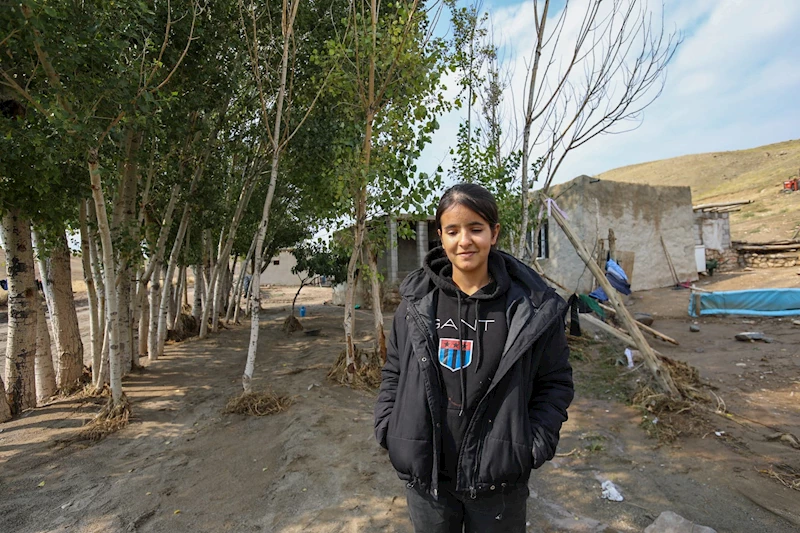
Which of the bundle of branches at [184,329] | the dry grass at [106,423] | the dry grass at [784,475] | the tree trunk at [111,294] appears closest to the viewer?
the dry grass at [784,475]

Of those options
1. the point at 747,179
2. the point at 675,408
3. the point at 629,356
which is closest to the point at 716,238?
the point at 629,356

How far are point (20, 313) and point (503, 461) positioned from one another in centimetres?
608

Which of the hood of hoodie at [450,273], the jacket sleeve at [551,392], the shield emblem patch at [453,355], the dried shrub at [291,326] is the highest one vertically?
the hood of hoodie at [450,273]

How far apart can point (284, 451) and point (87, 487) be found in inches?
64.9

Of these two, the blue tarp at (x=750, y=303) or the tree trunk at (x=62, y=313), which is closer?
the tree trunk at (x=62, y=313)

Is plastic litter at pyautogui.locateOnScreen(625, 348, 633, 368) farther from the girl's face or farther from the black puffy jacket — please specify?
the girl's face

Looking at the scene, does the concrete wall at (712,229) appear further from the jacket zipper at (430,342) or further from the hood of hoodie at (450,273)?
the jacket zipper at (430,342)

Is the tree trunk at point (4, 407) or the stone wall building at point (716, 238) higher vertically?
the stone wall building at point (716, 238)

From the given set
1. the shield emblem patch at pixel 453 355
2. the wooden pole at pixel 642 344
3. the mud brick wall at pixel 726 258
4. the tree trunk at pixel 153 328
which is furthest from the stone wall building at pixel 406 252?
the shield emblem patch at pixel 453 355

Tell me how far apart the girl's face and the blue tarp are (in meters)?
10.9

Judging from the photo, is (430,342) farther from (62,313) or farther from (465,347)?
(62,313)

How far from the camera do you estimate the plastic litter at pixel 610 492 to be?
11.0 ft

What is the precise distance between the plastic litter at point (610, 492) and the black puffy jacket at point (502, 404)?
238 cm

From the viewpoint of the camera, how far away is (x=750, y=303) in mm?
9820
